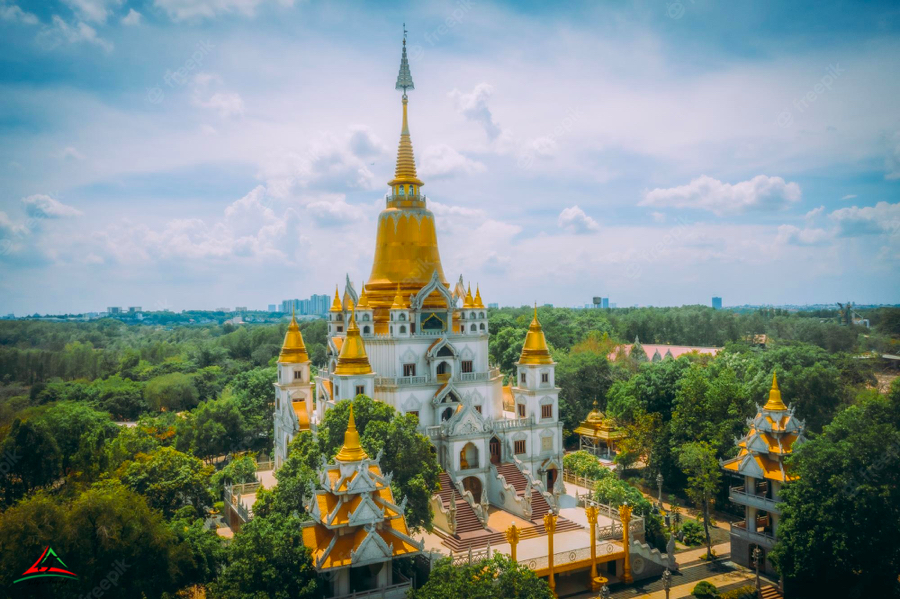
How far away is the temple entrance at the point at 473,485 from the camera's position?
3578 cm

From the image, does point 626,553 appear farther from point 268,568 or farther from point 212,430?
point 212,430

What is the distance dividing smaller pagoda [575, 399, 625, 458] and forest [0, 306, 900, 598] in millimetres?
1502

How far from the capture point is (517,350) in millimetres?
62750

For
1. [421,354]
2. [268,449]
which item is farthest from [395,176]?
[268,449]

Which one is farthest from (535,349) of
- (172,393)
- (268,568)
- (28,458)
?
(172,393)

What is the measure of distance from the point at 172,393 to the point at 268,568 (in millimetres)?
46581

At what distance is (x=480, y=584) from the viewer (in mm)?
20391

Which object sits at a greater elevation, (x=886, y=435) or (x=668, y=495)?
(x=886, y=435)

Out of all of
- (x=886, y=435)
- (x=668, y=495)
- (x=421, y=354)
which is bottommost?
(x=668, y=495)

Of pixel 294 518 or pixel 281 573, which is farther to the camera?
pixel 294 518

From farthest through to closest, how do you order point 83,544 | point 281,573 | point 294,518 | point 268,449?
point 268,449 → point 294,518 → point 281,573 → point 83,544

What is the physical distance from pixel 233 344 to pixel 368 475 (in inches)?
3277

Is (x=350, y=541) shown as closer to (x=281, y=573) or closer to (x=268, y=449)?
(x=281, y=573)

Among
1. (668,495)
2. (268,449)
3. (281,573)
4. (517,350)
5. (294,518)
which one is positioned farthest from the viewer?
(517,350)
